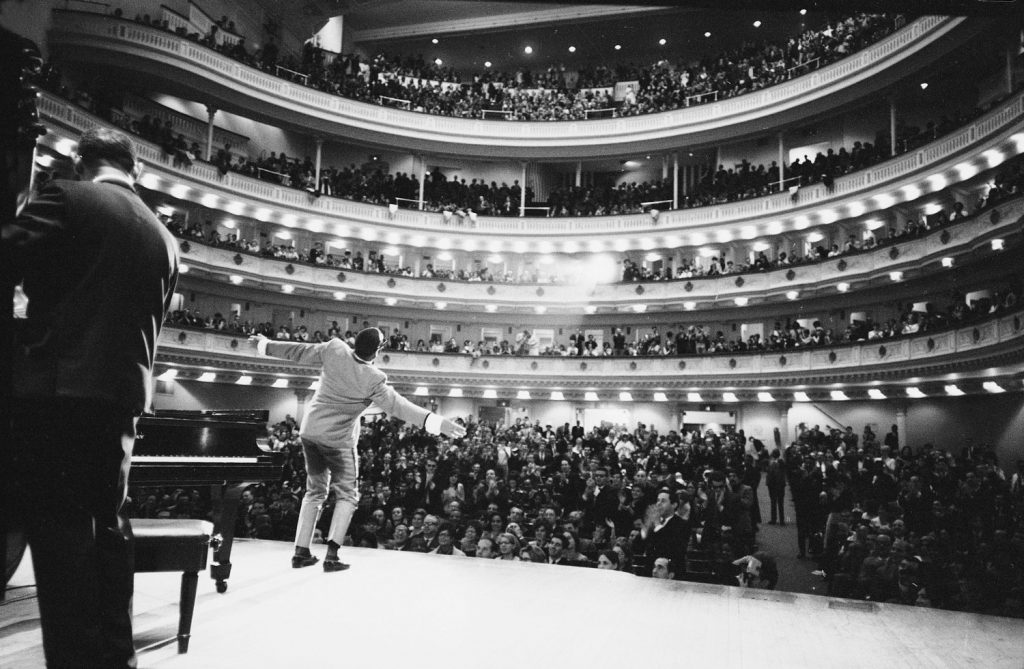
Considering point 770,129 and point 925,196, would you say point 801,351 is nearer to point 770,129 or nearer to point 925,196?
point 925,196

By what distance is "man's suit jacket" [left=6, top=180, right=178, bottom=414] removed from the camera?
2.07m

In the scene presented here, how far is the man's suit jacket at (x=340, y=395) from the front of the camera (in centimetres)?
517

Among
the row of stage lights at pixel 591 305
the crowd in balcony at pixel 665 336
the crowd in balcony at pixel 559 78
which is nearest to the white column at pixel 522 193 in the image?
the crowd in balcony at pixel 559 78

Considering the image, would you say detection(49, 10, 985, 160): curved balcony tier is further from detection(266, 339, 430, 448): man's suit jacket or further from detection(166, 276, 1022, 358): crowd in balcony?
detection(266, 339, 430, 448): man's suit jacket

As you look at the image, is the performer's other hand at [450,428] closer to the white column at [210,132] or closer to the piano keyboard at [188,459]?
the piano keyboard at [188,459]

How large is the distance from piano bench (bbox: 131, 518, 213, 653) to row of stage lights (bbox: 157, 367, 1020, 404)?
19416mm

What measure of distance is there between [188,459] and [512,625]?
2.11m

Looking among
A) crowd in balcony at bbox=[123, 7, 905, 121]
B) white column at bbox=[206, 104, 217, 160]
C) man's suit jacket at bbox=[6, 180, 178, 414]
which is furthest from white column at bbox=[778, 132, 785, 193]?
man's suit jacket at bbox=[6, 180, 178, 414]

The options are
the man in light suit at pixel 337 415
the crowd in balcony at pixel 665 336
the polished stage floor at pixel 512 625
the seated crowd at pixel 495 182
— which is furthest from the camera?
the seated crowd at pixel 495 182

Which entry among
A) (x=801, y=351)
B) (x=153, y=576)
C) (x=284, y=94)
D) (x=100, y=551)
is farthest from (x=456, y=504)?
(x=284, y=94)

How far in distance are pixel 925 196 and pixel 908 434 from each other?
786 cm

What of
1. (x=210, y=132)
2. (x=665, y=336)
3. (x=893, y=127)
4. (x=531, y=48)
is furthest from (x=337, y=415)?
(x=531, y=48)

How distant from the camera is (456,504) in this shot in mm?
9578

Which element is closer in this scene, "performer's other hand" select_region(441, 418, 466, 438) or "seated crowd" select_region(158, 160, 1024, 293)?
"performer's other hand" select_region(441, 418, 466, 438)
